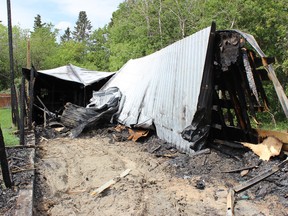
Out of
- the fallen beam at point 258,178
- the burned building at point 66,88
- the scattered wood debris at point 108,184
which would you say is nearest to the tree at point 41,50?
the burned building at point 66,88

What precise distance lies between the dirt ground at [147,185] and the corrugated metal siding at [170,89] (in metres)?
0.83

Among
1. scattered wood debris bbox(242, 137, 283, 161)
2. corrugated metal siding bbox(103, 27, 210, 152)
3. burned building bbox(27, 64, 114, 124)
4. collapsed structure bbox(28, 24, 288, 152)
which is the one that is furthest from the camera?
burned building bbox(27, 64, 114, 124)

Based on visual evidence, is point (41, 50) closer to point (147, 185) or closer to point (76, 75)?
point (76, 75)

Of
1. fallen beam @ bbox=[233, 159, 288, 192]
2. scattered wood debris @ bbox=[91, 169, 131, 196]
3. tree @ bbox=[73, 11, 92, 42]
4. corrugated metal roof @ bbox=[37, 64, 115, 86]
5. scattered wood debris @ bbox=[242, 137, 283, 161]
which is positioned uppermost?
tree @ bbox=[73, 11, 92, 42]

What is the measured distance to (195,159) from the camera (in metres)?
6.19

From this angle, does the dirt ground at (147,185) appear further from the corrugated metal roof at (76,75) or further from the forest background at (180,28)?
the corrugated metal roof at (76,75)

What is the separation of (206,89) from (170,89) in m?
1.87

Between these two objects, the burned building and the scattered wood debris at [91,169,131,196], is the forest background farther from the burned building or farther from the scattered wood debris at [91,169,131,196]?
the burned building

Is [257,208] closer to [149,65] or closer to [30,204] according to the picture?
[30,204]

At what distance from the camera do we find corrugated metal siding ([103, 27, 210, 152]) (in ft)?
21.3

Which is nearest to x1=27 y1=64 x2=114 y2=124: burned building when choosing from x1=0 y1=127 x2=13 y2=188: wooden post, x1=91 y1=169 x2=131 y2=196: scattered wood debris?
x1=91 y1=169 x2=131 y2=196: scattered wood debris

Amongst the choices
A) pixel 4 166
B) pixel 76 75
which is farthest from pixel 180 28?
pixel 4 166

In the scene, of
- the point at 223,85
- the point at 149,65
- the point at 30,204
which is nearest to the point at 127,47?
the point at 149,65

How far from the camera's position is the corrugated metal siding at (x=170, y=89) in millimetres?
6488
